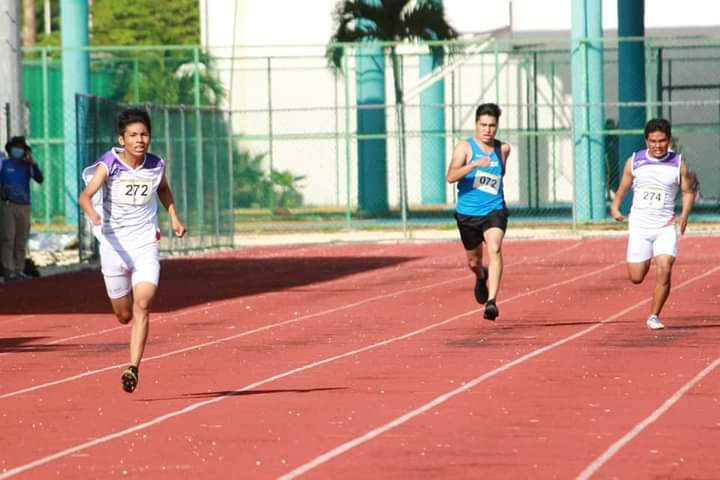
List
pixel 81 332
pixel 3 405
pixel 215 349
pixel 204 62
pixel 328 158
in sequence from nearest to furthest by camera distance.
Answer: pixel 3 405 < pixel 215 349 < pixel 81 332 < pixel 204 62 < pixel 328 158

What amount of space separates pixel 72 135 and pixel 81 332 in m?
23.6

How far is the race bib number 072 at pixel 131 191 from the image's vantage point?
40.5ft

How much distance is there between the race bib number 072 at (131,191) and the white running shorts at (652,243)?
535 cm

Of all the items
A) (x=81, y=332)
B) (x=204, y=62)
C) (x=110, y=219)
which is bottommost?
(x=81, y=332)

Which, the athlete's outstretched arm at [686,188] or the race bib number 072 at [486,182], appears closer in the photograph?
the athlete's outstretched arm at [686,188]

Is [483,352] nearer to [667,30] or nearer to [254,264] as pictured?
[254,264]

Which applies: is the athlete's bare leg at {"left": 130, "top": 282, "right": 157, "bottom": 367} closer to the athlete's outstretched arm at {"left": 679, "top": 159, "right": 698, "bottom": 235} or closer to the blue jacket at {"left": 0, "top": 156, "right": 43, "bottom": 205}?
the athlete's outstretched arm at {"left": 679, "top": 159, "right": 698, "bottom": 235}

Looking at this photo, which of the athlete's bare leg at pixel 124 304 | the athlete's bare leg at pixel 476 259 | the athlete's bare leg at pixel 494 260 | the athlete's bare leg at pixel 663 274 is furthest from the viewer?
the athlete's bare leg at pixel 476 259

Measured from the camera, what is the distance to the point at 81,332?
17797mm

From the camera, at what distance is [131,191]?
12367mm

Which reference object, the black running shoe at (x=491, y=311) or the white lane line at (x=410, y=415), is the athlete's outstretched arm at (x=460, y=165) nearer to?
the black running shoe at (x=491, y=311)

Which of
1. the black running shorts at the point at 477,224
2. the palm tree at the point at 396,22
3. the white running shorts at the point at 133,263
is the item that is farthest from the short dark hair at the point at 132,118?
the palm tree at the point at 396,22

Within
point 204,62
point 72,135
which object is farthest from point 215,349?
point 204,62

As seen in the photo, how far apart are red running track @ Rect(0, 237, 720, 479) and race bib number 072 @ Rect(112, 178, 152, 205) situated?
126cm
